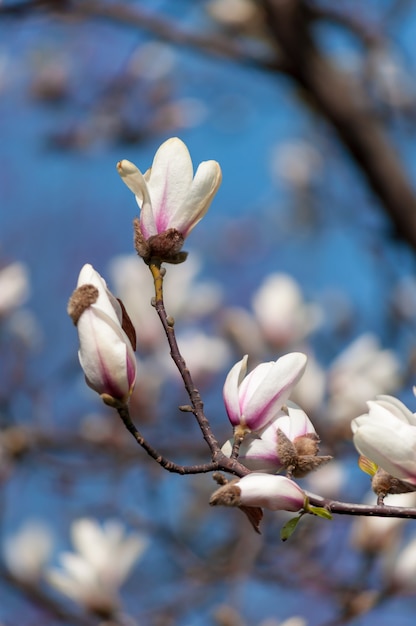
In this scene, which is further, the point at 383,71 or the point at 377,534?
the point at 383,71

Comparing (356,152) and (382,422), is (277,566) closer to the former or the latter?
(356,152)

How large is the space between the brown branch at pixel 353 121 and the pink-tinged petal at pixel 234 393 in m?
1.45

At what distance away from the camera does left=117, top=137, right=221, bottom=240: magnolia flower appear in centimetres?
82

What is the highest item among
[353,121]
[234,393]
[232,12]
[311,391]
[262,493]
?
[232,12]

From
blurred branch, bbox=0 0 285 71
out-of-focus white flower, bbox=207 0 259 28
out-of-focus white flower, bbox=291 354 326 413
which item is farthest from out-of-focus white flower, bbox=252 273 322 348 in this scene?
out-of-focus white flower, bbox=207 0 259 28

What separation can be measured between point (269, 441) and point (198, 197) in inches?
9.7

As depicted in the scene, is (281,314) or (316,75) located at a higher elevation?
(316,75)

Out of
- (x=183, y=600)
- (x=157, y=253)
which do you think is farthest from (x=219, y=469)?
(x=183, y=600)

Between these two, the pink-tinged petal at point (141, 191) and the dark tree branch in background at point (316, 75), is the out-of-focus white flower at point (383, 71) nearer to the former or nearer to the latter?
the dark tree branch in background at point (316, 75)

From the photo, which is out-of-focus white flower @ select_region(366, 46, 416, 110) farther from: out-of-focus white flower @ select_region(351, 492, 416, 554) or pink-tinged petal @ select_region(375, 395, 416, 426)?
pink-tinged petal @ select_region(375, 395, 416, 426)

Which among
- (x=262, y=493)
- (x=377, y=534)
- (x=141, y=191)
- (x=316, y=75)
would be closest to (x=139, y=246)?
(x=141, y=191)

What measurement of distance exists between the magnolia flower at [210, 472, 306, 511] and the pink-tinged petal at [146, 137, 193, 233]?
0.29 meters

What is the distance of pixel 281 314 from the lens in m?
2.08

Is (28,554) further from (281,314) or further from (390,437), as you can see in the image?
(390,437)
